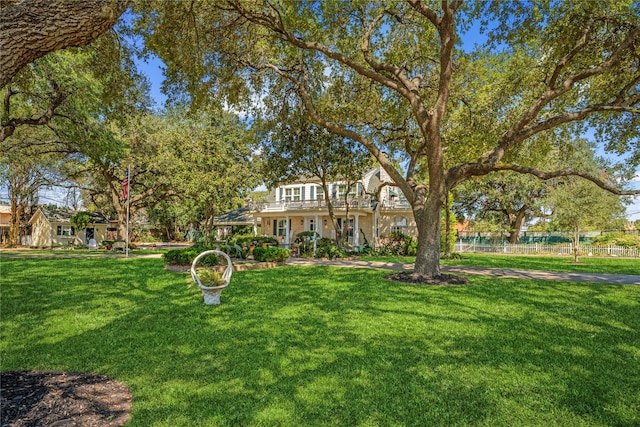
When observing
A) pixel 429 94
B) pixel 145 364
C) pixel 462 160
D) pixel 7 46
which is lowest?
pixel 145 364

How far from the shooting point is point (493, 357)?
421 cm

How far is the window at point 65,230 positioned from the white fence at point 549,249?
124ft

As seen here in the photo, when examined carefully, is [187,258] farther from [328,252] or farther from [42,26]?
[42,26]

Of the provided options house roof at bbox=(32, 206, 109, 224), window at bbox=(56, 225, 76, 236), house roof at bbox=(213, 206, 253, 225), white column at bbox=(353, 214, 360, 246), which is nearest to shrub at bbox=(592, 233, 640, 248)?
white column at bbox=(353, 214, 360, 246)

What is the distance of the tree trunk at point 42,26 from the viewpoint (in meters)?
2.52

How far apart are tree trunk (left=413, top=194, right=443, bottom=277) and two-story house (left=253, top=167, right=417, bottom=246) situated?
14.7m

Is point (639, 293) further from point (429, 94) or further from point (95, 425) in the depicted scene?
point (95, 425)

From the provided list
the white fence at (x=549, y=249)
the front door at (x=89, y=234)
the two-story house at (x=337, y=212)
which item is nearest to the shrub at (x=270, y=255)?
the two-story house at (x=337, y=212)

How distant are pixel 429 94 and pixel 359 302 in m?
10.1

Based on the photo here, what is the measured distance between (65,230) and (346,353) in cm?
4006

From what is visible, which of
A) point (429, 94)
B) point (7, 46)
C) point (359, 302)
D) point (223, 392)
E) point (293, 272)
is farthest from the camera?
point (429, 94)

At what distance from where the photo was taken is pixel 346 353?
432 cm

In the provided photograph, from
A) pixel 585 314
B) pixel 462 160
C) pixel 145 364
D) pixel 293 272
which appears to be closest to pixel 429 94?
pixel 462 160

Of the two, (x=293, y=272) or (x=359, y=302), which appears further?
(x=293, y=272)
